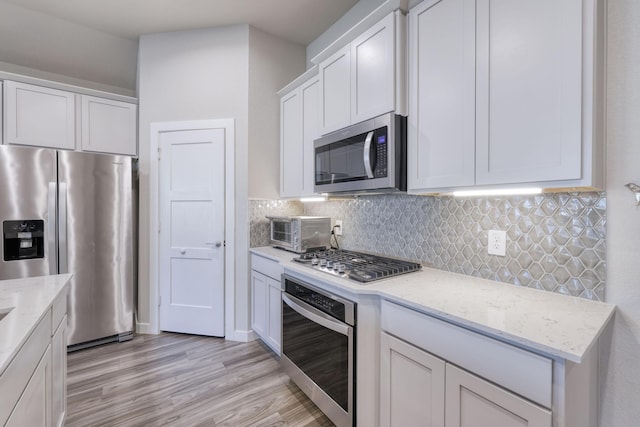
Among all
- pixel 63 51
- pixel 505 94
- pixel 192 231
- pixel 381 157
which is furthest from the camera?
pixel 63 51

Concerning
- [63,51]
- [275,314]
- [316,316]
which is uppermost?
[63,51]

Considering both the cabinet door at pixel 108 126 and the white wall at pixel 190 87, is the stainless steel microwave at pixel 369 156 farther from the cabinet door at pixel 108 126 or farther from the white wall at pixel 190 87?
the cabinet door at pixel 108 126

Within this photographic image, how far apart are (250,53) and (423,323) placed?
9.50 feet

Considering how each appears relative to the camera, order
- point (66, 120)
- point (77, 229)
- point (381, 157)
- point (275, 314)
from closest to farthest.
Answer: point (381, 157) → point (275, 314) → point (77, 229) → point (66, 120)

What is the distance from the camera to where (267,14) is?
2756mm

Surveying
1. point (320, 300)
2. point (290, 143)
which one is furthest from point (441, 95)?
point (290, 143)

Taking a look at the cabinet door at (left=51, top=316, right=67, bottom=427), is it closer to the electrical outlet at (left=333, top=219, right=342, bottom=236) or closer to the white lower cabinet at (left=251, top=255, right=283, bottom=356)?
the white lower cabinet at (left=251, top=255, right=283, bottom=356)

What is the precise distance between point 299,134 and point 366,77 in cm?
101

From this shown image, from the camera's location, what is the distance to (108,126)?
3090 millimetres

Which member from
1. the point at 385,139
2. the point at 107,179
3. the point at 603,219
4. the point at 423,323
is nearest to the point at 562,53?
the point at 603,219

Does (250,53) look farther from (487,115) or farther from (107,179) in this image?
(487,115)

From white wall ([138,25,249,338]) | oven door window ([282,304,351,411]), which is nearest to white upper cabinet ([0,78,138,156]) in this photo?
white wall ([138,25,249,338])

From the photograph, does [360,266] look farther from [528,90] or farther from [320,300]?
[528,90]

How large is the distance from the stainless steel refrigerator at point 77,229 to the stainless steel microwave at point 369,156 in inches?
83.5
